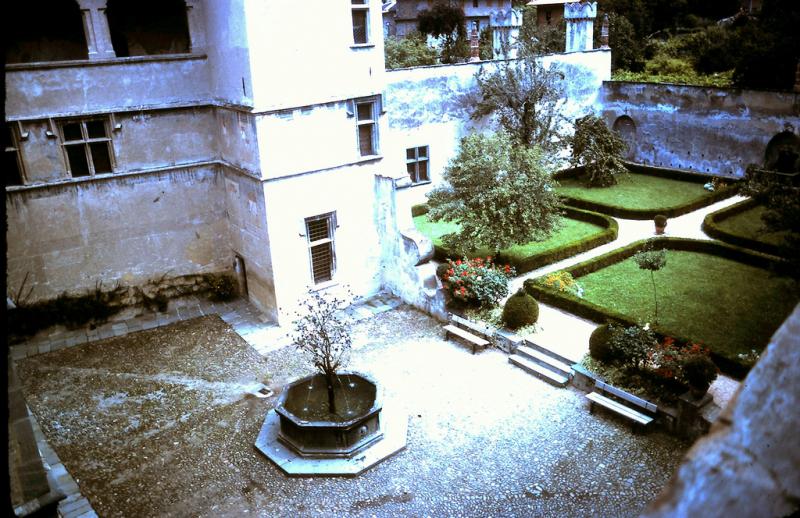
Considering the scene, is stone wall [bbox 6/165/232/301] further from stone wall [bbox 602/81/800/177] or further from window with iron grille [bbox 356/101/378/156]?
stone wall [bbox 602/81/800/177]

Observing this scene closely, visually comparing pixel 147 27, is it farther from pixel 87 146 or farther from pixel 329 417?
pixel 329 417

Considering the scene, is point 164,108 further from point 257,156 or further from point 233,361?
point 233,361

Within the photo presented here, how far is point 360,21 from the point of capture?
1546 cm

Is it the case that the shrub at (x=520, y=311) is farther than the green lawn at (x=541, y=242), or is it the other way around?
the green lawn at (x=541, y=242)

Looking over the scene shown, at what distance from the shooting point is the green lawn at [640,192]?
21.9m

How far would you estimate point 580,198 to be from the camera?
22.6 meters

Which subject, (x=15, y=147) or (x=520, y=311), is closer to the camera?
(x=520, y=311)

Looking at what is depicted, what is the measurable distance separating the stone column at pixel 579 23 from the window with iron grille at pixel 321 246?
1597 cm

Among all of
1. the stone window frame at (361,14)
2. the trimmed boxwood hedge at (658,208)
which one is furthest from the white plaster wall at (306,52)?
the trimmed boxwood hedge at (658,208)

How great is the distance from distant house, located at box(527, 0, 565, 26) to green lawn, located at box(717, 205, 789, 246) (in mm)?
25815

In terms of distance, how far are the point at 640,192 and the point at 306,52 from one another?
14458 mm

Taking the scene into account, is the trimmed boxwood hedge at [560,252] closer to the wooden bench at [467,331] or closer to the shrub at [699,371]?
the wooden bench at [467,331]

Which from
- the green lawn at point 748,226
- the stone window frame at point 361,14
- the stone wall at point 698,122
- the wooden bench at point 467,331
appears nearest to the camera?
the wooden bench at point 467,331

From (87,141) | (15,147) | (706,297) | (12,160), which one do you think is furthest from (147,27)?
(706,297)
